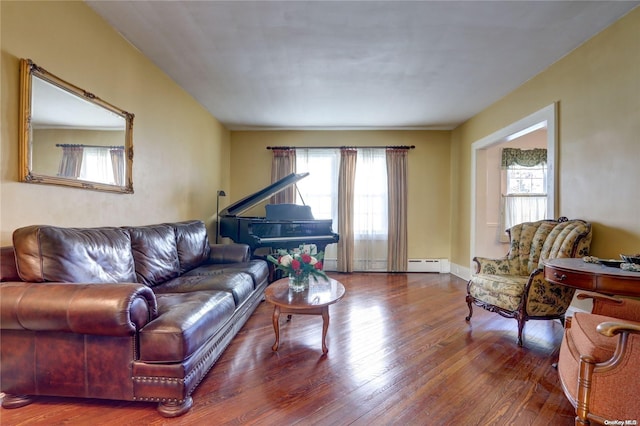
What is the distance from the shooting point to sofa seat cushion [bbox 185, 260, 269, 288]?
288cm

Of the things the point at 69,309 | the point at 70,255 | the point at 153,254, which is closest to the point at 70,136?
the point at 70,255

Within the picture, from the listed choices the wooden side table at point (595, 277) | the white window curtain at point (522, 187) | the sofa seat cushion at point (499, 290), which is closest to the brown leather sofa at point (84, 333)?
the wooden side table at point (595, 277)

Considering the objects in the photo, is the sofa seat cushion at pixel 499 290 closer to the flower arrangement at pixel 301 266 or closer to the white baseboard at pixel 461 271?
the flower arrangement at pixel 301 266

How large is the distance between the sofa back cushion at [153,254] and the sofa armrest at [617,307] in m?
3.11

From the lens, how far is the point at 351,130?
5297mm

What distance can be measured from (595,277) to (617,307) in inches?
7.4

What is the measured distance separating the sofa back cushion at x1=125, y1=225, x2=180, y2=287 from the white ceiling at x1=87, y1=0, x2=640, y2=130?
1772 millimetres

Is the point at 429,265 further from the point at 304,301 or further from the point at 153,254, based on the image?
the point at 153,254

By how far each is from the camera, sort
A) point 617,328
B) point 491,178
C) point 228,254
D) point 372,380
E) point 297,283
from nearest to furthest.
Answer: point 617,328
point 372,380
point 297,283
point 228,254
point 491,178

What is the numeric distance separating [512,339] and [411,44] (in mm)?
2844

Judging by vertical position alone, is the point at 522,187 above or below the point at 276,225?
above

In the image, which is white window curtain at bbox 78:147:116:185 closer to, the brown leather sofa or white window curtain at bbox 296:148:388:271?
the brown leather sofa

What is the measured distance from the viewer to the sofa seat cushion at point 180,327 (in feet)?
4.92

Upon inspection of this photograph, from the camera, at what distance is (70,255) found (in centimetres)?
172
